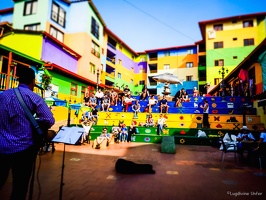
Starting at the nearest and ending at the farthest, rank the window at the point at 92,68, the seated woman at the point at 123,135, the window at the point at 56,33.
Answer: the seated woman at the point at 123,135, the window at the point at 56,33, the window at the point at 92,68

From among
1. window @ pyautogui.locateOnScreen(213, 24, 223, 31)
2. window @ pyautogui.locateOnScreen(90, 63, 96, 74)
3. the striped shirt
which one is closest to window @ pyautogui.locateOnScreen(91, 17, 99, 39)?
window @ pyautogui.locateOnScreen(90, 63, 96, 74)

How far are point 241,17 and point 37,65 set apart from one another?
31075 millimetres

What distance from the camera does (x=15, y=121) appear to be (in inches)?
85.5

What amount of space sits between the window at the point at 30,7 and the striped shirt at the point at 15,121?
2551cm

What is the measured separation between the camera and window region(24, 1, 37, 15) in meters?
22.6

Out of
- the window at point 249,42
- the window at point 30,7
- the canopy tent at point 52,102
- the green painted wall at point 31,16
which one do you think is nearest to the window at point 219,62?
the window at point 249,42

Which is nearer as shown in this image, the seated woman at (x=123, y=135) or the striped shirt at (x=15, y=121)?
the striped shirt at (x=15, y=121)

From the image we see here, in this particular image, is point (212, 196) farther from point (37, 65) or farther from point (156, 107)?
point (37, 65)

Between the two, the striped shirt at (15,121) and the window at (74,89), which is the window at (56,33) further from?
the striped shirt at (15,121)

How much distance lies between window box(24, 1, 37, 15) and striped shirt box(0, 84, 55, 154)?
83.7 feet

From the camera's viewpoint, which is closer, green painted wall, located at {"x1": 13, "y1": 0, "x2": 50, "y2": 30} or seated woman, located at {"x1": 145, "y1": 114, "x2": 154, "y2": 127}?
seated woman, located at {"x1": 145, "y1": 114, "x2": 154, "y2": 127}

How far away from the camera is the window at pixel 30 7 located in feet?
74.3

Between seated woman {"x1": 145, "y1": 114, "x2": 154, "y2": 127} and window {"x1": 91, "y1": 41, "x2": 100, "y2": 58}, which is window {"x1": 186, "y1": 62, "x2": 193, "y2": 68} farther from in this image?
seated woman {"x1": 145, "y1": 114, "x2": 154, "y2": 127}

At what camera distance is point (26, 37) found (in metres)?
17.9
